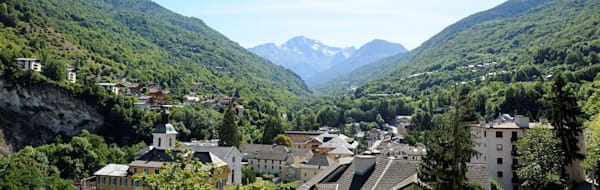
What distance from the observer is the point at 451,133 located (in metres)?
22.1

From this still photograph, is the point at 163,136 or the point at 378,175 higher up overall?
the point at 378,175

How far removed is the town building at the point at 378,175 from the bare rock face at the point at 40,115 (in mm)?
79858

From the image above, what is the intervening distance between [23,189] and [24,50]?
7206 centimetres

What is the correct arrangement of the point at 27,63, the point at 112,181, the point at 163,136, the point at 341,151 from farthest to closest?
the point at 27,63 → the point at 341,151 → the point at 163,136 → the point at 112,181

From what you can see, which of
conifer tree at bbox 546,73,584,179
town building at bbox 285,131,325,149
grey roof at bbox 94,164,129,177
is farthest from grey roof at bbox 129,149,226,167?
town building at bbox 285,131,325,149

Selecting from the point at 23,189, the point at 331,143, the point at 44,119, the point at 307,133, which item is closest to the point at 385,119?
the point at 307,133

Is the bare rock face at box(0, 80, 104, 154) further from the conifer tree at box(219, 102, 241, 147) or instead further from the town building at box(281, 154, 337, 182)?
the town building at box(281, 154, 337, 182)

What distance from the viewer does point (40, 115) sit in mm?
98938

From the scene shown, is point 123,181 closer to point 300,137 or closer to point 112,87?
point 112,87

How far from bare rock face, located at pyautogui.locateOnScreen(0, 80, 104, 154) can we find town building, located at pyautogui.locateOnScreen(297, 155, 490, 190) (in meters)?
79.9

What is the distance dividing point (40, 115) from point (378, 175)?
87440mm

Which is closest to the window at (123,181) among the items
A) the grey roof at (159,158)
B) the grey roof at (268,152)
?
the grey roof at (159,158)

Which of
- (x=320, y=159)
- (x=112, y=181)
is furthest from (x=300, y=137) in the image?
(x=112, y=181)

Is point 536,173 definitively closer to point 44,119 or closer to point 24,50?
point 44,119
